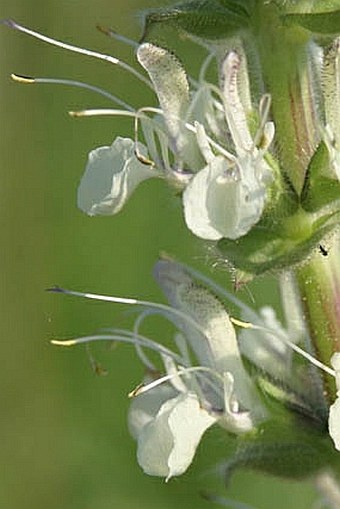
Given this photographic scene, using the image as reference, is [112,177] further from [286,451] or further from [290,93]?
[286,451]

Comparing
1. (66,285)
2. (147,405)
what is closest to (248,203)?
(147,405)

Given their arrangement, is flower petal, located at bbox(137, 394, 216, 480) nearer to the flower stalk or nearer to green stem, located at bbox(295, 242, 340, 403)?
the flower stalk

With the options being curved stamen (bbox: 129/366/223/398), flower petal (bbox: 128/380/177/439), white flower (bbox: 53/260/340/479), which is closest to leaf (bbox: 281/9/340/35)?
white flower (bbox: 53/260/340/479)

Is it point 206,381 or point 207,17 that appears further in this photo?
point 206,381

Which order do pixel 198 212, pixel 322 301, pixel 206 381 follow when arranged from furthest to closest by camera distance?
pixel 206 381 → pixel 322 301 → pixel 198 212

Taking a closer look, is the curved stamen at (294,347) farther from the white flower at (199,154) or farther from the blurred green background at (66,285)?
the blurred green background at (66,285)

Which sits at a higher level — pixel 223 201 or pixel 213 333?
pixel 223 201
